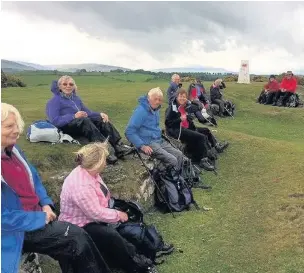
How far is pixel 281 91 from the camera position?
93.7 ft

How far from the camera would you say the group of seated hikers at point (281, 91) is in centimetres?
2823

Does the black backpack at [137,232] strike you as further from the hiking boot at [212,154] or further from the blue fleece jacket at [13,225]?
the hiking boot at [212,154]

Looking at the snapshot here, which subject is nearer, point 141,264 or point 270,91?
point 141,264

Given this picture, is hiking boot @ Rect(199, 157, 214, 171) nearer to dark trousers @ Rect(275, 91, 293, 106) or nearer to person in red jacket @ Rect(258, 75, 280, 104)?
dark trousers @ Rect(275, 91, 293, 106)

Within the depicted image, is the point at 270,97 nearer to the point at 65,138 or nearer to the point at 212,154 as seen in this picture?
the point at 212,154

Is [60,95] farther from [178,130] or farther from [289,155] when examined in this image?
Answer: [289,155]

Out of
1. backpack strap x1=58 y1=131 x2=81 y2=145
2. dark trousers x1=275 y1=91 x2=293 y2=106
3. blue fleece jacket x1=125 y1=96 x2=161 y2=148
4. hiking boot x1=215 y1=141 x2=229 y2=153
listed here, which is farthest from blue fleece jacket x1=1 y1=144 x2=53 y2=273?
dark trousers x1=275 y1=91 x2=293 y2=106

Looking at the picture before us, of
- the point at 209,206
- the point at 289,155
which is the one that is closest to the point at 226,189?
the point at 209,206

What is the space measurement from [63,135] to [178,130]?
367 cm

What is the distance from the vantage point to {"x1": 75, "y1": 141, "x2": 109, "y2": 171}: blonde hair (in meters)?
6.97

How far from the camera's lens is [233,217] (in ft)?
33.6

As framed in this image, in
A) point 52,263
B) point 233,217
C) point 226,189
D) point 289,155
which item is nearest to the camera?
point 52,263

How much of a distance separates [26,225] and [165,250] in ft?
10.7

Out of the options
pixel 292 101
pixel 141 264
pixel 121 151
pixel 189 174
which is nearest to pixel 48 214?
pixel 141 264
